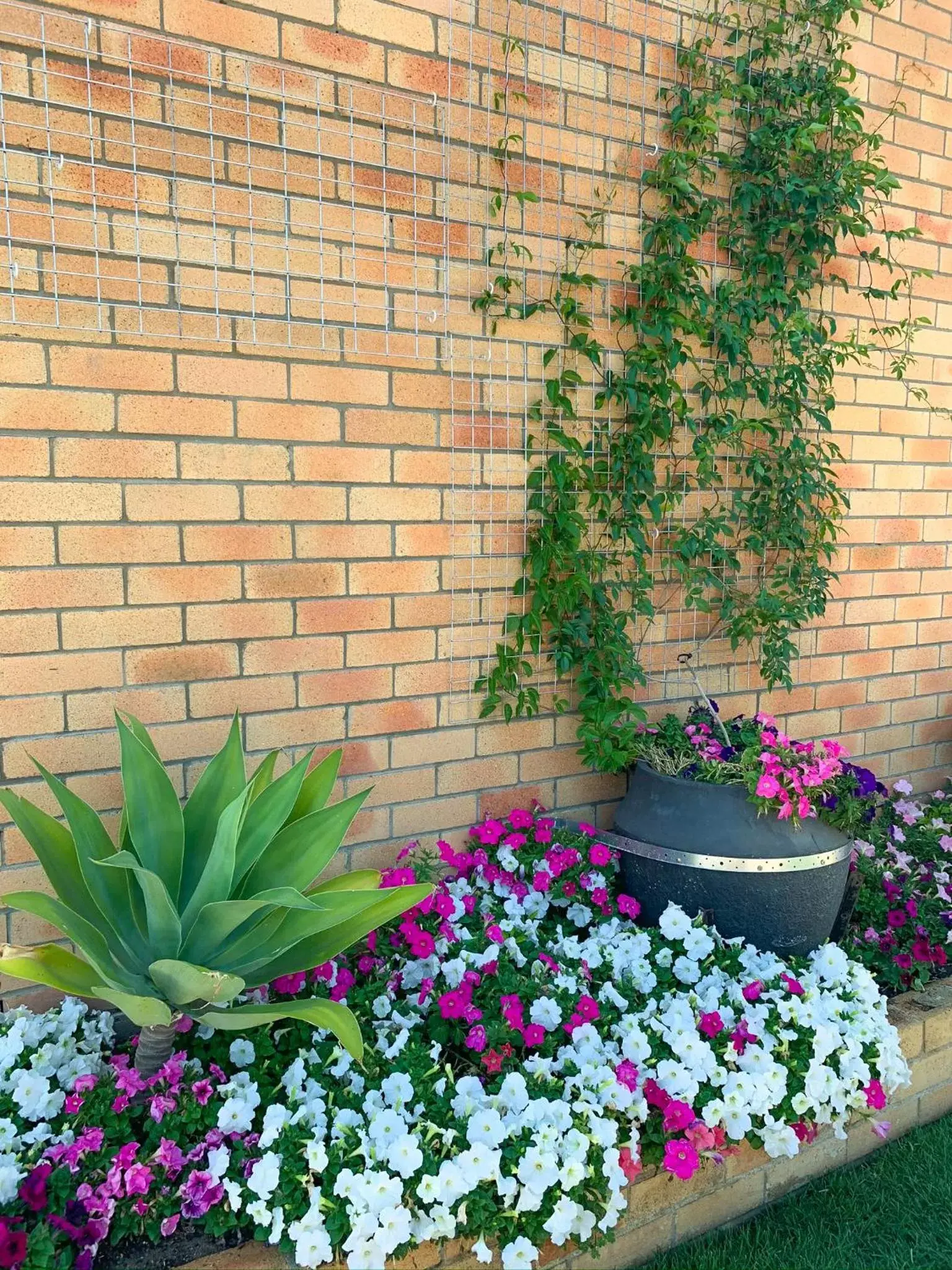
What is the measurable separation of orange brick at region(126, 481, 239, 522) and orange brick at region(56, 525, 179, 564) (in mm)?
27

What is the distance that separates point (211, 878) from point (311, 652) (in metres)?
0.72

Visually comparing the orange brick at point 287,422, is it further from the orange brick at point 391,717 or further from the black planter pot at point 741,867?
the black planter pot at point 741,867

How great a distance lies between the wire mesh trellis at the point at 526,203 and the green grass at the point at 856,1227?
1323 mm

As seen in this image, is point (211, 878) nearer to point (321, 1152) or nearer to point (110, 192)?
point (321, 1152)

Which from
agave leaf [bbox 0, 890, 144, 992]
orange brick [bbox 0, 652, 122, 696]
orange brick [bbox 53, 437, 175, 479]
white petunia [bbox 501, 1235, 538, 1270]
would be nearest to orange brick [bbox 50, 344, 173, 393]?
orange brick [bbox 53, 437, 175, 479]

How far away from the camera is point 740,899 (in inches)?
99.7

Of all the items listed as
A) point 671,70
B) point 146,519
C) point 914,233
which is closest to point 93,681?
point 146,519

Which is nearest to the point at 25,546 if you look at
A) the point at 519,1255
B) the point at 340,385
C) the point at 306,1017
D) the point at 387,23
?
the point at 340,385

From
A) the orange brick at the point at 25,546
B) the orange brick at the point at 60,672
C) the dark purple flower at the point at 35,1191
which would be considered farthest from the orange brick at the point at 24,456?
the dark purple flower at the point at 35,1191

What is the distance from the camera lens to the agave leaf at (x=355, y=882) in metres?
2.12

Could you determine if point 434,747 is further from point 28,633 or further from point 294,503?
point 28,633

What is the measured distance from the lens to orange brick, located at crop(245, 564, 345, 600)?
236cm

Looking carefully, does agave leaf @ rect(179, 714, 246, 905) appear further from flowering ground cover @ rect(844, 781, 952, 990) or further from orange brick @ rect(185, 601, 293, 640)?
flowering ground cover @ rect(844, 781, 952, 990)

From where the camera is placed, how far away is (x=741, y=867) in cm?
252
